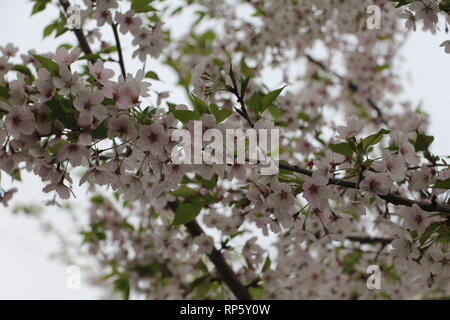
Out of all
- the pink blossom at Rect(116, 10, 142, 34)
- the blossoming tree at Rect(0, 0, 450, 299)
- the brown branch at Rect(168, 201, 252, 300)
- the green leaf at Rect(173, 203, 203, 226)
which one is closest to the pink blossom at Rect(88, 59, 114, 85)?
the blossoming tree at Rect(0, 0, 450, 299)

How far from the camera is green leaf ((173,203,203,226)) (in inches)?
93.1

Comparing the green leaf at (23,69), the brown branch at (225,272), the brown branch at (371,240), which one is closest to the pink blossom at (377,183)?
the brown branch at (225,272)

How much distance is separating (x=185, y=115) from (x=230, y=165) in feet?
1.00

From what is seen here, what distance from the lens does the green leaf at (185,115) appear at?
1562 mm

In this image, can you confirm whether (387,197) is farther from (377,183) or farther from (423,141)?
(423,141)

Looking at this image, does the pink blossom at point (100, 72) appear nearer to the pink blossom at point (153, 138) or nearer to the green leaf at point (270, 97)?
the pink blossom at point (153, 138)

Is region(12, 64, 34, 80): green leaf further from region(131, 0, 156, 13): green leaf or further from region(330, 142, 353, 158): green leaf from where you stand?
region(330, 142, 353, 158): green leaf

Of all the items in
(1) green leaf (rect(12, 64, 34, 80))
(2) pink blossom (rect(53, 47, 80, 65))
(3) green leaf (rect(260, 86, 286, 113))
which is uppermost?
(1) green leaf (rect(12, 64, 34, 80))

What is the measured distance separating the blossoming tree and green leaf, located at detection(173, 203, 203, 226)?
Answer: 0.01m

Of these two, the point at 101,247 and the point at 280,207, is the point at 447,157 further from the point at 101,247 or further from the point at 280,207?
the point at 101,247

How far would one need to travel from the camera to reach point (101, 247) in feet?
13.5

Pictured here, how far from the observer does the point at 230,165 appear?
1.75 meters
